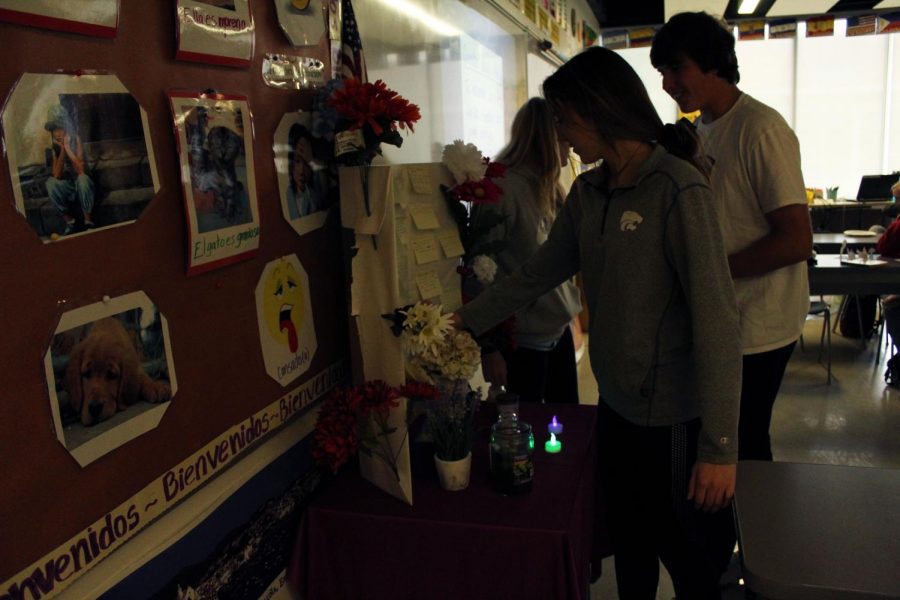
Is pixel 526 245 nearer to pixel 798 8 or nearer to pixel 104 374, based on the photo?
pixel 104 374

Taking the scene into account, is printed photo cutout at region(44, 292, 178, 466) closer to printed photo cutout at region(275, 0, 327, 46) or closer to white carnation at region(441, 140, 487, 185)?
printed photo cutout at region(275, 0, 327, 46)

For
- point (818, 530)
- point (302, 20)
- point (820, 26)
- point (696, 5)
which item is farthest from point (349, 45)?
point (820, 26)

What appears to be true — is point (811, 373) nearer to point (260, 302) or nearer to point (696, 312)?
point (696, 312)

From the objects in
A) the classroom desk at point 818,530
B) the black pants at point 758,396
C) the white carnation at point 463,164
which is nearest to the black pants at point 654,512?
the classroom desk at point 818,530

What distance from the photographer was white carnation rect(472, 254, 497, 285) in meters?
1.75

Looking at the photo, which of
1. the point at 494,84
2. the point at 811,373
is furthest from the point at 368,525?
the point at 811,373

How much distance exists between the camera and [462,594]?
51.1 inches

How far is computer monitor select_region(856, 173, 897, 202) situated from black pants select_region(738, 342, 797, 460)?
20.0 ft


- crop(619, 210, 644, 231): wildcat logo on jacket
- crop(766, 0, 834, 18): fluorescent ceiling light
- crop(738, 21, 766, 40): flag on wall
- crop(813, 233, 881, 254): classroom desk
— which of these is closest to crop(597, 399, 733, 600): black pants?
crop(619, 210, 644, 231): wildcat logo on jacket

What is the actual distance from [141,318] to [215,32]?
0.48 metres

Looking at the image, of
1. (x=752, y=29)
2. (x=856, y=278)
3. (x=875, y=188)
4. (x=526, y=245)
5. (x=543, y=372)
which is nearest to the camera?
(x=526, y=245)

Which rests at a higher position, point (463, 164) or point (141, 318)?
point (463, 164)

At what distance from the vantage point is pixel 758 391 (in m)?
1.73

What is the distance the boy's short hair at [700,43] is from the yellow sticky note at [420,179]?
0.67m
